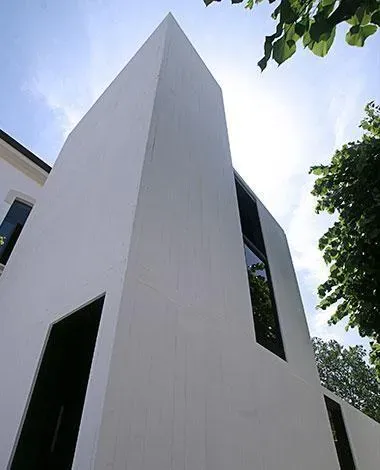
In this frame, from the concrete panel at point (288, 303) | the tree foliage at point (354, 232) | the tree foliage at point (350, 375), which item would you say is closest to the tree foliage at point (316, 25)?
the concrete panel at point (288, 303)

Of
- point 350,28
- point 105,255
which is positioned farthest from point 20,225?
point 350,28

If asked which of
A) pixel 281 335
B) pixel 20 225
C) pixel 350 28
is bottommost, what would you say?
pixel 281 335

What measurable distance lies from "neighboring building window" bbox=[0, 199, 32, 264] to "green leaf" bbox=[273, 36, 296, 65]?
576 cm

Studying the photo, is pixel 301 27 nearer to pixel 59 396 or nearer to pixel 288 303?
pixel 59 396

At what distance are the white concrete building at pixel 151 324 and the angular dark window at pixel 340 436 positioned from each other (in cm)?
3

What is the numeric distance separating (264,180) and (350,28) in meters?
3.83

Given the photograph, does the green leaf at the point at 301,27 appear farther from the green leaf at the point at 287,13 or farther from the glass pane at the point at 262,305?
the glass pane at the point at 262,305

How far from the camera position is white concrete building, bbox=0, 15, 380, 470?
138 cm

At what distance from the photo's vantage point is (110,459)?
3.59 feet

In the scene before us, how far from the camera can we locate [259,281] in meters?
3.77

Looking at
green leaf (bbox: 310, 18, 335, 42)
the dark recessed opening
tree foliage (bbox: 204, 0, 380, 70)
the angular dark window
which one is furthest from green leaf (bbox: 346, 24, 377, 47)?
the angular dark window

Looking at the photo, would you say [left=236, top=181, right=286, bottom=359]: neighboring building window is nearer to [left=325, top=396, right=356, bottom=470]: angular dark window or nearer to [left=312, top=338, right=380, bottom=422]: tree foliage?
[left=325, top=396, right=356, bottom=470]: angular dark window

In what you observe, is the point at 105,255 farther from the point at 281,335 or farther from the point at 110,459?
the point at 281,335

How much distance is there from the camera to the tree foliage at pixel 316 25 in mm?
1390
